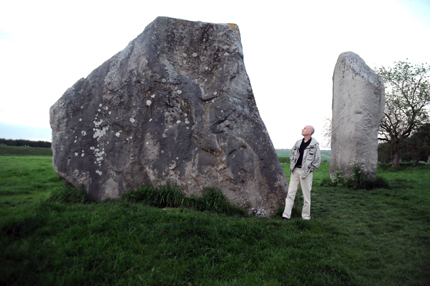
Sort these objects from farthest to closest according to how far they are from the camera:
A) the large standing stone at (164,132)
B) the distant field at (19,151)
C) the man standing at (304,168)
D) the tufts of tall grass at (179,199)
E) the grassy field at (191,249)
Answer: the distant field at (19,151) < the large standing stone at (164,132) < the man standing at (304,168) < the tufts of tall grass at (179,199) < the grassy field at (191,249)

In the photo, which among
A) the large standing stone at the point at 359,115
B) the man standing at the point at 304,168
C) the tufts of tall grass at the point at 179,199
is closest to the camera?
the tufts of tall grass at the point at 179,199

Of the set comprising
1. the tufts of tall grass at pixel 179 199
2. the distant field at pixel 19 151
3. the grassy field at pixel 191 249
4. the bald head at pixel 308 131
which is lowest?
the grassy field at pixel 191 249

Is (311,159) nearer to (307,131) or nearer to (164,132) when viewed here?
(307,131)

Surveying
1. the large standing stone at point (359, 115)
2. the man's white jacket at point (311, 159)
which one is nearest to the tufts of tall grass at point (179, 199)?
the man's white jacket at point (311, 159)

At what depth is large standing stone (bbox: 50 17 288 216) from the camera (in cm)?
603

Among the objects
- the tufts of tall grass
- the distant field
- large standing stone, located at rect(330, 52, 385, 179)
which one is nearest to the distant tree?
large standing stone, located at rect(330, 52, 385, 179)

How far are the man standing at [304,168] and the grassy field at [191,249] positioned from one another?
49 cm

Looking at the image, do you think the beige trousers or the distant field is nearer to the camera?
the beige trousers

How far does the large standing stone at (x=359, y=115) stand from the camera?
32.0 ft

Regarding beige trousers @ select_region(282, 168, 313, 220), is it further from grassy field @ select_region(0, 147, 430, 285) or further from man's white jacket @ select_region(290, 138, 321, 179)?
grassy field @ select_region(0, 147, 430, 285)

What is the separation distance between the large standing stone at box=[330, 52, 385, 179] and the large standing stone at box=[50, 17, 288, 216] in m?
5.32

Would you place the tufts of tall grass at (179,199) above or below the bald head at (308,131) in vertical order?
below

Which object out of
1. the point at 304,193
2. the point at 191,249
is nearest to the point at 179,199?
the point at 191,249

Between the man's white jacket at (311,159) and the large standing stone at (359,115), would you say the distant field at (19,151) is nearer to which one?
the man's white jacket at (311,159)
